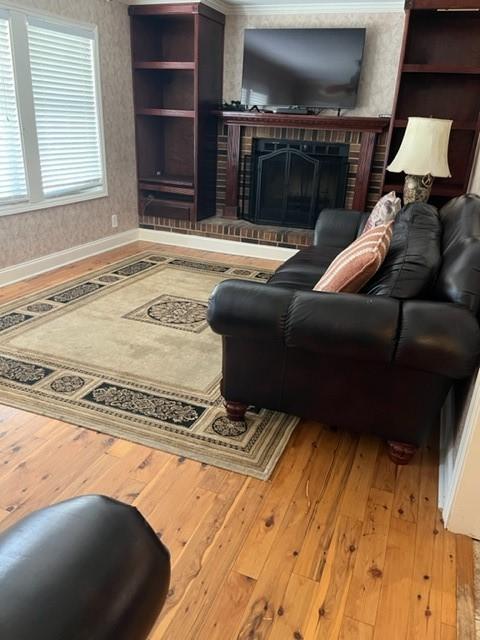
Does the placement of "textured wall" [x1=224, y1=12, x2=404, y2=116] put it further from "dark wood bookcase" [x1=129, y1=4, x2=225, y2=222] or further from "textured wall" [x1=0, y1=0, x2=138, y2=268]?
"textured wall" [x1=0, y1=0, x2=138, y2=268]

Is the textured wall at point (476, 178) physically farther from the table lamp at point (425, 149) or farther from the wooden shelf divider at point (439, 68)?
the table lamp at point (425, 149)

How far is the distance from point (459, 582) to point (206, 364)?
1.55m

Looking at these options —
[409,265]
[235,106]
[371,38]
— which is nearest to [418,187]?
[371,38]

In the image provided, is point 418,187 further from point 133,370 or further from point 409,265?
point 133,370

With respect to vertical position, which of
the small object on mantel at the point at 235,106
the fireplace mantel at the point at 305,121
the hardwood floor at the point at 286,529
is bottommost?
the hardwood floor at the point at 286,529

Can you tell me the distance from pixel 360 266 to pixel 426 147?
1911 mm

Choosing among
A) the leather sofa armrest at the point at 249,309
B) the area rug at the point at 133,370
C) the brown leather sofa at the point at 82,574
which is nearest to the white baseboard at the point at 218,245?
the area rug at the point at 133,370

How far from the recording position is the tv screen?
4.32 m

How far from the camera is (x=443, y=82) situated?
4109 millimetres

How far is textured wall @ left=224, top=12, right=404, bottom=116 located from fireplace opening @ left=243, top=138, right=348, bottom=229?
0.51 meters

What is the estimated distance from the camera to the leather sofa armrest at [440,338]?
1564 millimetres

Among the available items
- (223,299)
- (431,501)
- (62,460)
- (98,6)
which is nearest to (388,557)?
(431,501)

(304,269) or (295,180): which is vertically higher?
(295,180)

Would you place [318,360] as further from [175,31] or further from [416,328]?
[175,31]
